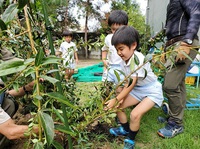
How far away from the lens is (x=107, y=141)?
1758 mm

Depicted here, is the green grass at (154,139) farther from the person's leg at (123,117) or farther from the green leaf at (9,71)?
the green leaf at (9,71)

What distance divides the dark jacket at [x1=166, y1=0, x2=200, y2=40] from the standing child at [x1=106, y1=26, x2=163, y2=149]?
461 mm

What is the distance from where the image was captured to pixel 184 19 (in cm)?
178

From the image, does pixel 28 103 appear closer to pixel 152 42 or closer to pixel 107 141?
pixel 107 141

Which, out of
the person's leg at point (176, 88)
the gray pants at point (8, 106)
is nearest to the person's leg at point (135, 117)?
the person's leg at point (176, 88)

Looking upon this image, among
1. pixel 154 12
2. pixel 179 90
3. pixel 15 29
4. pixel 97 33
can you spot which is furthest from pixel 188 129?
pixel 97 33

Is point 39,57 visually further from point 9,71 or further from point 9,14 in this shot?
point 9,14

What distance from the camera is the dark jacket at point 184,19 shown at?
166 centimetres

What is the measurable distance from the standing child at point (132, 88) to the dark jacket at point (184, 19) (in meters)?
0.46

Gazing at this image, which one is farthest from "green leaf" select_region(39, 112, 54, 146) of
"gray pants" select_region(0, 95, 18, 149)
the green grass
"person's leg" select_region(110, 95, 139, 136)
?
"person's leg" select_region(110, 95, 139, 136)

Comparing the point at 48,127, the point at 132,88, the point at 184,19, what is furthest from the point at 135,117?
the point at 48,127

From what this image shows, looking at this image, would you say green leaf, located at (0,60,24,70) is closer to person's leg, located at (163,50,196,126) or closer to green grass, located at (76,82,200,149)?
green grass, located at (76,82,200,149)

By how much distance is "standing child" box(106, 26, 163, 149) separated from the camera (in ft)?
4.94

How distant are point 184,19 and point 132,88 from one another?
838 millimetres
